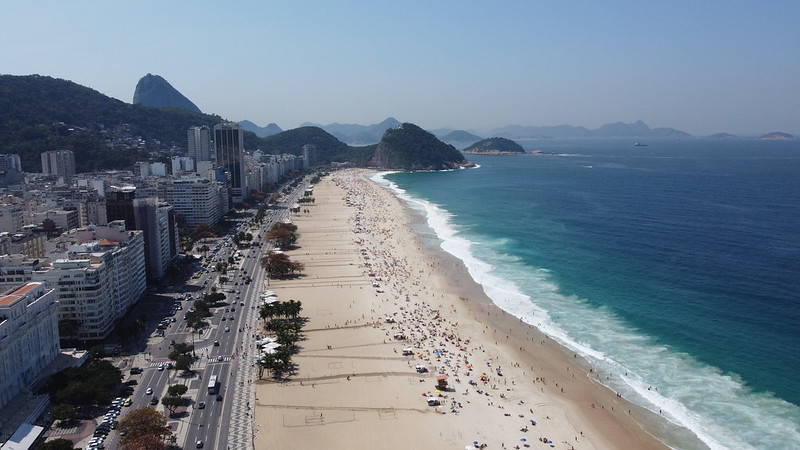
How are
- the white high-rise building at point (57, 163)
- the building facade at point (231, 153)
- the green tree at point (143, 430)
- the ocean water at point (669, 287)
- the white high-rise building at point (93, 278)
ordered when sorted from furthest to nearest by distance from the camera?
the white high-rise building at point (57, 163)
the building facade at point (231, 153)
the white high-rise building at point (93, 278)
the ocean water at point (669, 287)
the green tree at point (143, 430)

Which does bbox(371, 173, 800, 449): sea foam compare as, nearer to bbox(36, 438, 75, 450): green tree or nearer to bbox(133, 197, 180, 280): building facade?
bbox(36, 438, 75, 450): green tree

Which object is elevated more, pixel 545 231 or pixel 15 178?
pixel 15 178

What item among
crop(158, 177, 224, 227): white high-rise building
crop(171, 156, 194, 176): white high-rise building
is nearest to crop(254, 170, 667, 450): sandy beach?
crop(158, 177, 224, 227): white high-rise building

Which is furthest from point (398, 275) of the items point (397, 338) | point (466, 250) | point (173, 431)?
point (173, 431)

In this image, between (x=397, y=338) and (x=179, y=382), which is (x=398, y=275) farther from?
(x=179, y=382)

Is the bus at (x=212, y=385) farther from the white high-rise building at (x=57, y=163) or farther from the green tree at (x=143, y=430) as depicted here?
the white high-rise building at (x=57, y=163)

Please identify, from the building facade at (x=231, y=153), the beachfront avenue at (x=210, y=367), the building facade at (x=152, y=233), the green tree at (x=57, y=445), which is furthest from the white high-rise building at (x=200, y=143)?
the green tree at (x=57, y=445)
